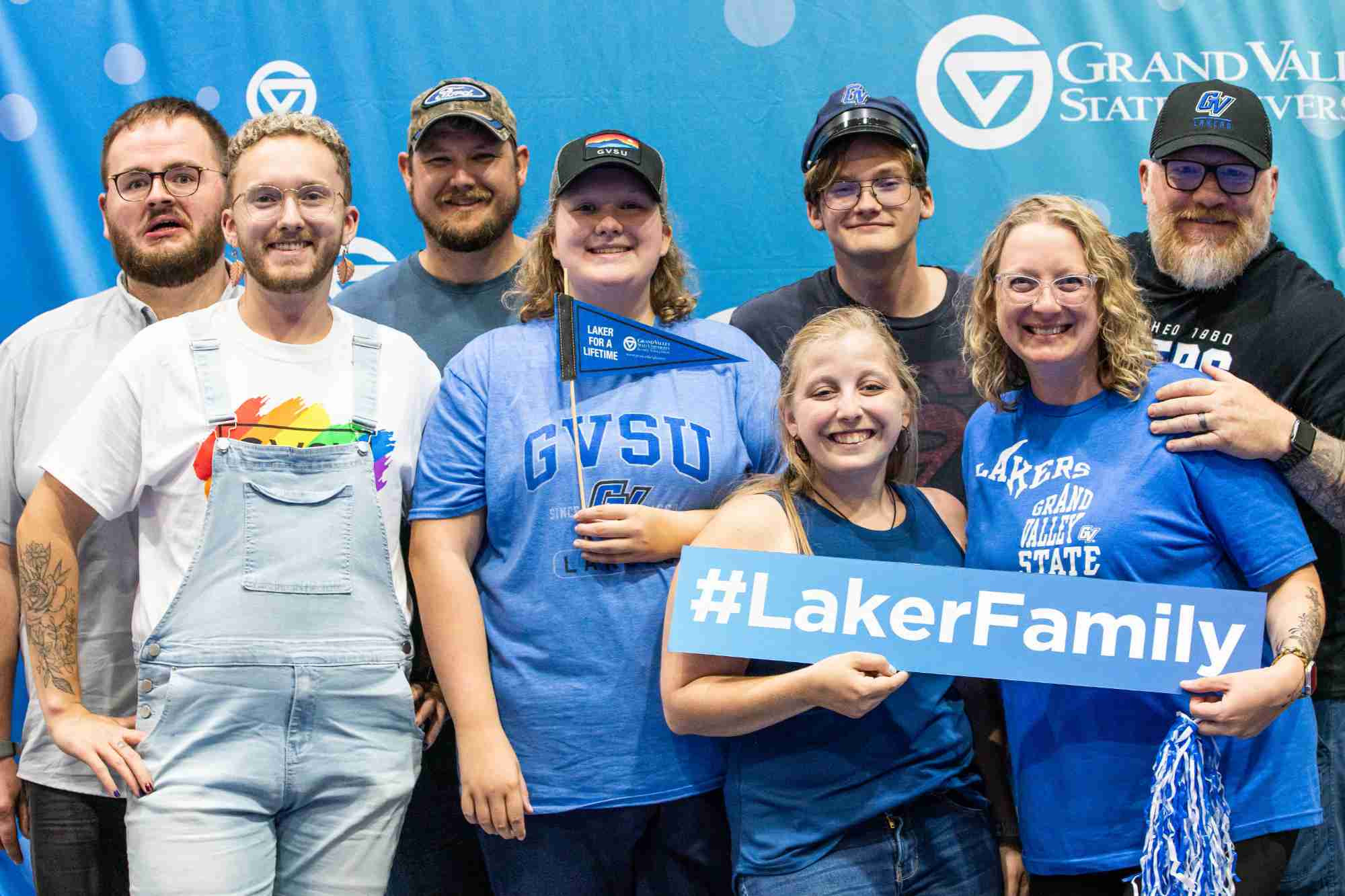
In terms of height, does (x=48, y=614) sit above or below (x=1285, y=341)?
Result: below

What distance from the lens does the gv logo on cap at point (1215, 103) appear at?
2.50 metres

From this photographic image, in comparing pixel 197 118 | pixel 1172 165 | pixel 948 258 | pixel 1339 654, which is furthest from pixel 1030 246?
pixel 197 118

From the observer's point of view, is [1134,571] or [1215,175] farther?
[1215,175]

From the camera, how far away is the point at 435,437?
2277mm

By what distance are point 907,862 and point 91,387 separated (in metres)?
1.92

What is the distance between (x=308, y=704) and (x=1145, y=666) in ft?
4.67

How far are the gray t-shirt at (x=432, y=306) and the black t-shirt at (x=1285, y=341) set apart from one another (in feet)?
4.89

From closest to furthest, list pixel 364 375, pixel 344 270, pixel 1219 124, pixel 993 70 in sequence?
pixel 364 375 → pixel 1219 124 → pixel 344 270 → pixel 993 70

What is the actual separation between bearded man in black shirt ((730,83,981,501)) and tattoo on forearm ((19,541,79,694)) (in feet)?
5.09

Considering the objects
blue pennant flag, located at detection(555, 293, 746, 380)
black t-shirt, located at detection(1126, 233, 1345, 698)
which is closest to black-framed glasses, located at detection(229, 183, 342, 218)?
blue pennant flag, located at detection(555, 293, 746, 380)

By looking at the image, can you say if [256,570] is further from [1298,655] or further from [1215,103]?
[1215,103]

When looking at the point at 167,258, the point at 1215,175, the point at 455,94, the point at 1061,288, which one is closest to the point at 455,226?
the point at 455,94

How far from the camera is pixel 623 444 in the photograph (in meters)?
2.22

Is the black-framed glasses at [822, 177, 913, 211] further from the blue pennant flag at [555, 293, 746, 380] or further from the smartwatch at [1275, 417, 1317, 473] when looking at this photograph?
the smartwatch at [1275, 417, 1317, 473]
